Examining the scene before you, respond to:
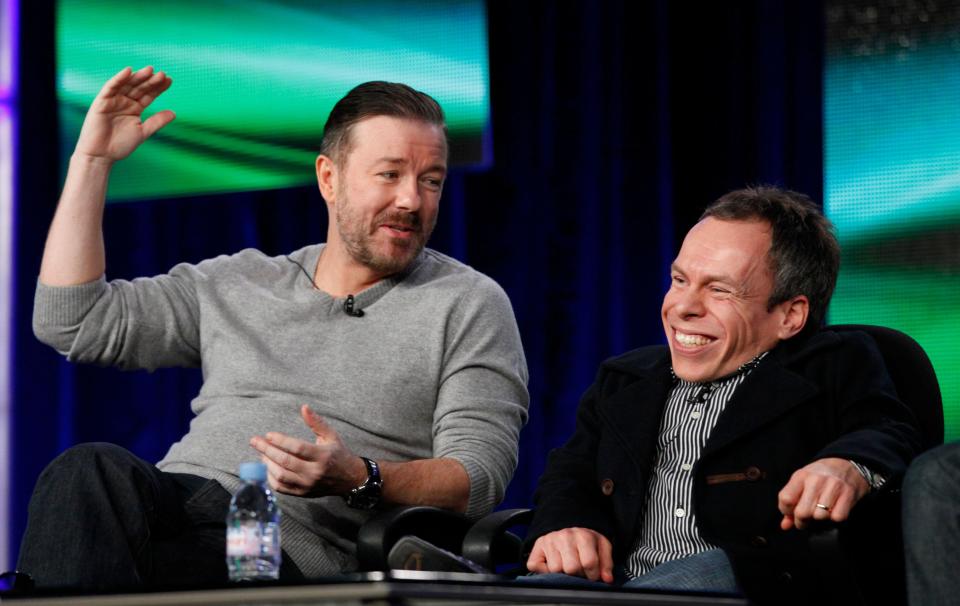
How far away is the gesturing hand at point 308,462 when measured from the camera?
6.86ft

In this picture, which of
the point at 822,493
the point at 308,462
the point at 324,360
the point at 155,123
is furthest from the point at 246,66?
the point at 822,493

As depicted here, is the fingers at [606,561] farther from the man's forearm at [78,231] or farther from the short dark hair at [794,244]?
the man's forearm at [78,231]

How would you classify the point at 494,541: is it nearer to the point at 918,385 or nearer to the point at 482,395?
the point at 482,395

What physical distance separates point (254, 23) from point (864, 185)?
2.04 m

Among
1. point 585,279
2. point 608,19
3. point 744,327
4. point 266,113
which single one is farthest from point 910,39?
point 266,113

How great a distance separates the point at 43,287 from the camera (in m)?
2.58

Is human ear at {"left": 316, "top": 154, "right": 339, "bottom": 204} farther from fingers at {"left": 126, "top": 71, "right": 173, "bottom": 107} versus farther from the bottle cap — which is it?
the bottle cap

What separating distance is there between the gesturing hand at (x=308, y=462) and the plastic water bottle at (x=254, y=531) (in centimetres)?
5

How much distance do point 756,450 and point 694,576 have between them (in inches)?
10.5

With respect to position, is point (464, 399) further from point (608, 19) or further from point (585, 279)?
point (608, 19)

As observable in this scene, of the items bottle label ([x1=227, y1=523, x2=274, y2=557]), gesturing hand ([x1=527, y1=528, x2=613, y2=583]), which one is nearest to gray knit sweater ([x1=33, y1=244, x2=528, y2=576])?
bottle label ([x1=227, y1=523, x2=274, y2=557])

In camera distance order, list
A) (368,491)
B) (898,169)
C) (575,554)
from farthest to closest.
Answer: (898,169), (368,491), (575,554)

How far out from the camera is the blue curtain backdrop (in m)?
3.49

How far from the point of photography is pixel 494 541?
2.12m
